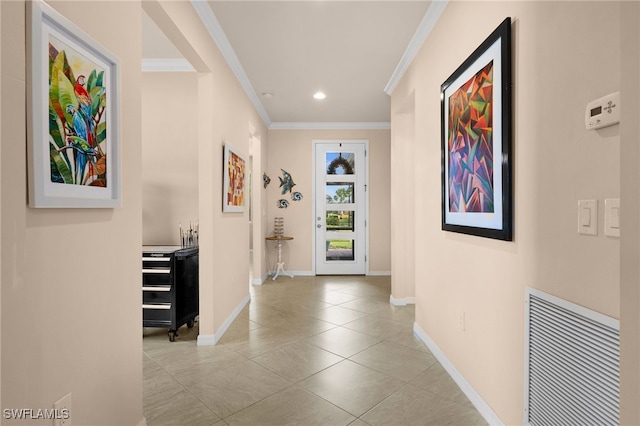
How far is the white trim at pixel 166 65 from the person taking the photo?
3.66 metres

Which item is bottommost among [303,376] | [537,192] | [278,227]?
[303,376]

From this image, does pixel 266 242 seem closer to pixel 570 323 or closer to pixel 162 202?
pixel 162 202

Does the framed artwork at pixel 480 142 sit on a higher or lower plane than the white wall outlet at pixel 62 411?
higher

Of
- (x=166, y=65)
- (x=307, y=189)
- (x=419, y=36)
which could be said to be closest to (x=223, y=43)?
(x=166, y=65)

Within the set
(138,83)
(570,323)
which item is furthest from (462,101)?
Result: (138,83)


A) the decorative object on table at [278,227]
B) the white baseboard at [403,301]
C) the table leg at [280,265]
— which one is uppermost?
Result: the decorative object on table at [278,227]

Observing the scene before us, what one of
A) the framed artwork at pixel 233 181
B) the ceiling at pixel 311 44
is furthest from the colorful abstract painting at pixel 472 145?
the framed artwork at pixel 233 181

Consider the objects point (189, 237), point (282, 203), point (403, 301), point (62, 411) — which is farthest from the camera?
point (282, 203)

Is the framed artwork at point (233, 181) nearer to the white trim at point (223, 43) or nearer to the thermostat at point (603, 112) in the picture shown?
the white trim at point (223, 43)

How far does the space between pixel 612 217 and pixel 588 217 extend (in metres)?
0.09

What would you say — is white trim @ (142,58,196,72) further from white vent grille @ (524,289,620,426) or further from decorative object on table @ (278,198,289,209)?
white vent grille @ (524,289,620,426)

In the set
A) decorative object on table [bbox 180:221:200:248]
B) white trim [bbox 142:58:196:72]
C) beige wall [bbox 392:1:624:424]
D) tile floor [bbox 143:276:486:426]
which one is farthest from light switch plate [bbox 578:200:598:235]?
white trim [bbox 142:58:196:72]

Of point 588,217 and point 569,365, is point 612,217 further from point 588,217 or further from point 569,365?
point 569,365

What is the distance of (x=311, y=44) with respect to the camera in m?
3.23
